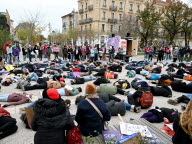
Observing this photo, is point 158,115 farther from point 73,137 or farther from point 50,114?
point 50,114

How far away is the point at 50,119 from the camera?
2.73 meters

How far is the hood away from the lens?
2.74 meters

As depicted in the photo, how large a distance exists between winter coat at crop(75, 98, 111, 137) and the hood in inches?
16.9

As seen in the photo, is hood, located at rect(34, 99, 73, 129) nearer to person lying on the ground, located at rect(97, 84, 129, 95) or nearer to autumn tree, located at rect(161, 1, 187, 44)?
person lying on the ground, located at rect(97, 84, 129, 95)

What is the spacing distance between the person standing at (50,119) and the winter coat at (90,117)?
0.38 m

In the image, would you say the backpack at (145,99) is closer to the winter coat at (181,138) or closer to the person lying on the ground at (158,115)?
the person lying on the ground at (158,115)

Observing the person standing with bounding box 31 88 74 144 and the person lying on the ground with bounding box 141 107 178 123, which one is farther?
the person lying on the ground with bounding box 141 107 178 123

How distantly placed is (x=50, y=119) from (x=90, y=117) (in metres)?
0.76

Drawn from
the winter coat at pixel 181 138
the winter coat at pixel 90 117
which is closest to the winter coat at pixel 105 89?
the winter coat at pixel 90 117

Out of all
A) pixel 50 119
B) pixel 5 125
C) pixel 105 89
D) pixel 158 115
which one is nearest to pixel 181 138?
pixel 50 119

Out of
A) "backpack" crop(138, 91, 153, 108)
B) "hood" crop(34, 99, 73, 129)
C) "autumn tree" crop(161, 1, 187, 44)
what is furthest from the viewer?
"autumn tree" crop(161, 1, 187, 44)

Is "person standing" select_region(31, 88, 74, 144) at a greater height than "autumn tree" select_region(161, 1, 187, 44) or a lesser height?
lesser

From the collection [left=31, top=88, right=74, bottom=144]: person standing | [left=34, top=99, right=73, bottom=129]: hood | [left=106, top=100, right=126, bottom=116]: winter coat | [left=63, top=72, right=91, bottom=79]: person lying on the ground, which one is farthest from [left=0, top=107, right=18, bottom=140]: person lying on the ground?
[left=63, top=72, right=91, bottom=79]: person lying on the ground

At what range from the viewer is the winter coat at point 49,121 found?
2742 millimetres
